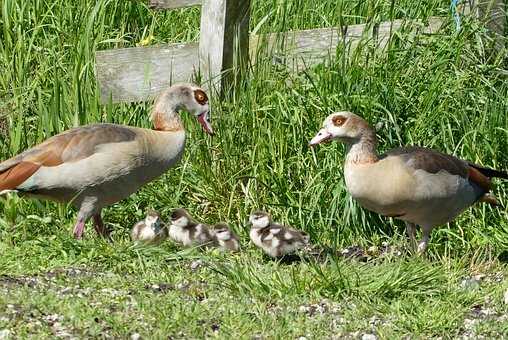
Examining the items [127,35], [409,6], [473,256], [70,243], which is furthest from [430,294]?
[127,35]

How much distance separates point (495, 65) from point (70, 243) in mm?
4108

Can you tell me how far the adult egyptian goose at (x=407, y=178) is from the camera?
8.81 m

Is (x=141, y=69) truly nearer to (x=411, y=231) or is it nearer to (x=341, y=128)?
(x=341, y=128)

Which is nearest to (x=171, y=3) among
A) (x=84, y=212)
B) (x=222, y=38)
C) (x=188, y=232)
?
(x=222, y=38)

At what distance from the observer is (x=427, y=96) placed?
962 centimetres

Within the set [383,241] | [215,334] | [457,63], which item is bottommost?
[383,241]

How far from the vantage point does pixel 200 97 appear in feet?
31.3

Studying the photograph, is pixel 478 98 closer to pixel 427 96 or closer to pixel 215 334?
pixel 427 96

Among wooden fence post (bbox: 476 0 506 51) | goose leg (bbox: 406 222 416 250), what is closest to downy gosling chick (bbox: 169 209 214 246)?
goose leg (bbox: 406 222 416 250)

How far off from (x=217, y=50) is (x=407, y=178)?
2.15 metres

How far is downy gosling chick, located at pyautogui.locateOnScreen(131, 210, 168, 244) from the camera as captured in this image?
8.66 m

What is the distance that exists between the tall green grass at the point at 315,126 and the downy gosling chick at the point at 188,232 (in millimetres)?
691

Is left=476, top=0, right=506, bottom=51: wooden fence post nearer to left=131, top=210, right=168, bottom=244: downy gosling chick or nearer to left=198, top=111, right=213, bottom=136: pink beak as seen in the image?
left=198, top=111, right=213, bottom=136: pink beak

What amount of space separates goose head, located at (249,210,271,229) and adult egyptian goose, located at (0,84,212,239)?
854 millimetres
